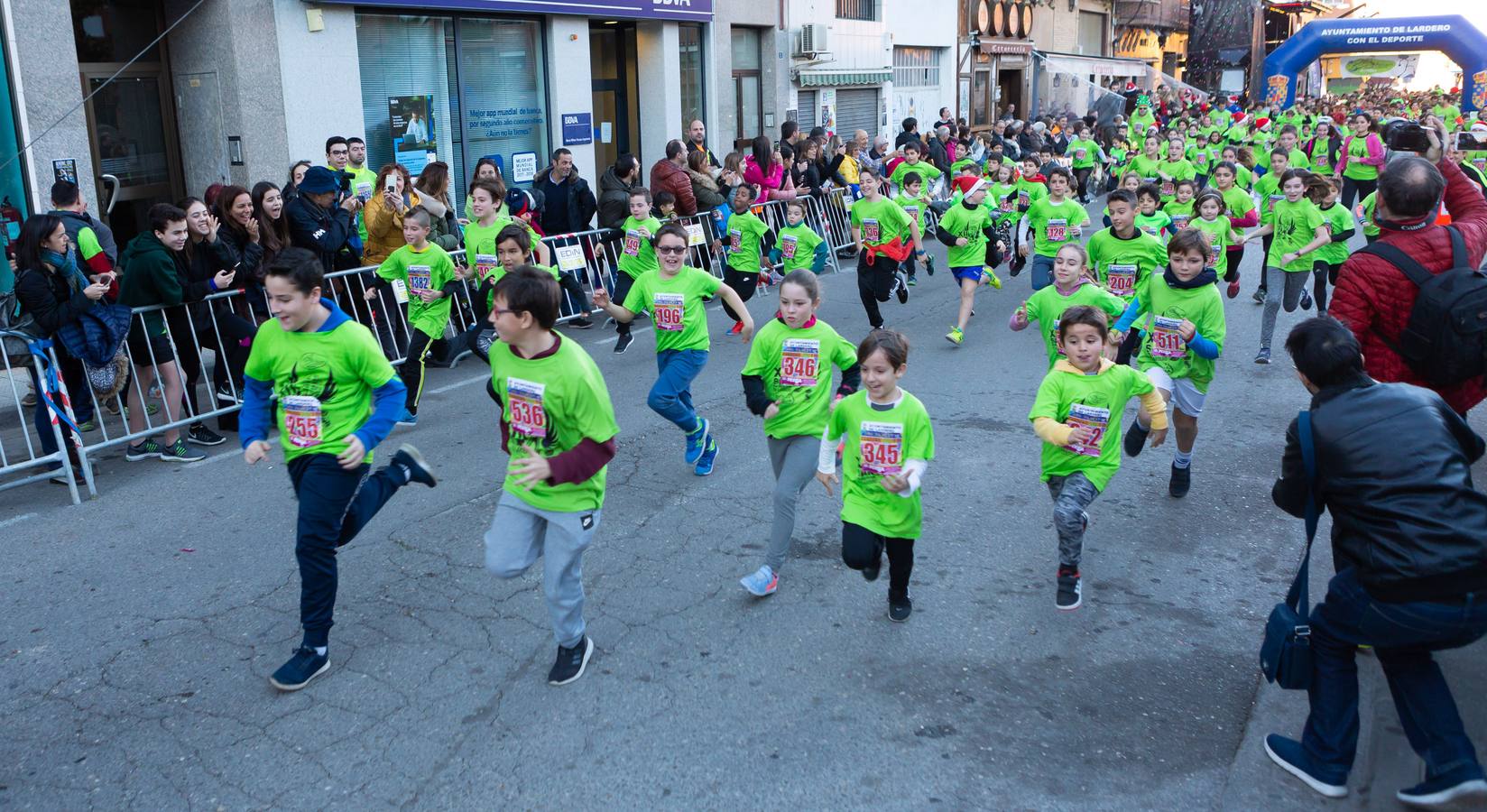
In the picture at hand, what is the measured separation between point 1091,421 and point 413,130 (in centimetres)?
1163

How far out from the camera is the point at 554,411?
4496mm

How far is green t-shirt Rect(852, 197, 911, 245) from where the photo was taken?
11.3 m

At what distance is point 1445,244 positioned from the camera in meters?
5.15

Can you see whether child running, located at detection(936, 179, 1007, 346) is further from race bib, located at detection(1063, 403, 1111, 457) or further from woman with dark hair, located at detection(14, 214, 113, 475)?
woman with dark hair, located at detection(14, 214, 113, 475)

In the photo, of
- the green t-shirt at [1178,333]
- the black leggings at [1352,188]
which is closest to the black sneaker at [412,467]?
the green t-shirt at [1178,333]

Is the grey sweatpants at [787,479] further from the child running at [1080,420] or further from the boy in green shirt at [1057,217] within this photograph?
the boy in green shirt at [1057,217]

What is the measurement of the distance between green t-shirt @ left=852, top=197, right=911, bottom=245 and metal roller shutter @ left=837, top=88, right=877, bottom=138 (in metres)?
13.6

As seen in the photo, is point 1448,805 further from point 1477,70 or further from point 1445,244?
point 1477,70

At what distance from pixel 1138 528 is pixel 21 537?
5.93 metres

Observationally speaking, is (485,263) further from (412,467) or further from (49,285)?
(412,467)

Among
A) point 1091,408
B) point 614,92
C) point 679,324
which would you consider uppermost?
point 614,92

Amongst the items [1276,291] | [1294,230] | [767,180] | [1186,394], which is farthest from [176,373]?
[767,180]

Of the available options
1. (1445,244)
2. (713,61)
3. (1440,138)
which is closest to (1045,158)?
(713,61)

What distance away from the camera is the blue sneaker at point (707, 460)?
293 inches
